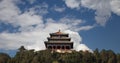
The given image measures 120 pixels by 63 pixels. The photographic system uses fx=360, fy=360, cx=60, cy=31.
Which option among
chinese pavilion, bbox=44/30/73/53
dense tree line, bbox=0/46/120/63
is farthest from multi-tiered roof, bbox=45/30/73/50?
dense tree line, bbox=0/46/120/63

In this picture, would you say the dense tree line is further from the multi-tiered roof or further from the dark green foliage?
the multi-tiered roof

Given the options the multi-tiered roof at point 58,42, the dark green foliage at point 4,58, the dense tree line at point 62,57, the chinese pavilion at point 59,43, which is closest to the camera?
the dense tree line at point 62,57

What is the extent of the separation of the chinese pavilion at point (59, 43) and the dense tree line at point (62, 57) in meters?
6.88

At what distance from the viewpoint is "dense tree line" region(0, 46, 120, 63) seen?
8294 centimetres

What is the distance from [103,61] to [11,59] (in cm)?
2160

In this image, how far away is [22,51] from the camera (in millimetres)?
88500

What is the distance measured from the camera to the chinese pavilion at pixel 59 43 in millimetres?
94562

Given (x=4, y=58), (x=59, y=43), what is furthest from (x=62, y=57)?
(x=4, y=58)

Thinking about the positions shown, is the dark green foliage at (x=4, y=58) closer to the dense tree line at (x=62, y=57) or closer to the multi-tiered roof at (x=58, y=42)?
the dense tree line at (x=62, y=57)

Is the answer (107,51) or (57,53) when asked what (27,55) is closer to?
(57,53)

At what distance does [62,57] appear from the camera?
84750 mm

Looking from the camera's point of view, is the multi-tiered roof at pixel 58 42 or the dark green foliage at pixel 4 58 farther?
the multi-tiered roof at pixel 58 42

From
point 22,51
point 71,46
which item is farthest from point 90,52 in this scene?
point 22,51

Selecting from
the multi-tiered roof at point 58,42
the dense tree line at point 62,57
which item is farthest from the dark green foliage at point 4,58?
the multi-tiered roof at point 58,42
